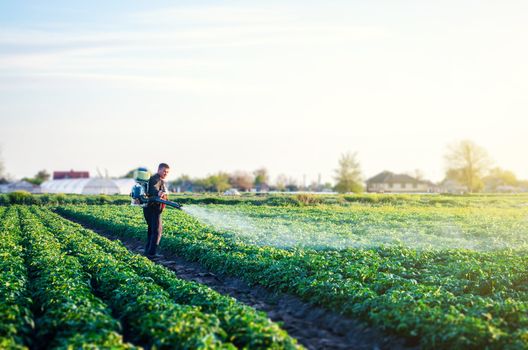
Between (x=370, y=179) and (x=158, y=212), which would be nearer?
(x=158, y=212)

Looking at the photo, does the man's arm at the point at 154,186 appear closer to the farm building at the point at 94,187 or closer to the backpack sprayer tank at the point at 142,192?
the backpack sprayer tank at the point at 142,192

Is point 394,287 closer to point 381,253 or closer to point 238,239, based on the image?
point 381,253

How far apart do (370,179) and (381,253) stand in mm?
110047

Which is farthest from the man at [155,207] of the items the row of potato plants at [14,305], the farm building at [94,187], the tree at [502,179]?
the tree at [502,179]

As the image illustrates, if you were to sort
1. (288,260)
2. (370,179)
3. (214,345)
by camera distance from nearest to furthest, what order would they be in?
(214,345)
(288,260)
(370,179)

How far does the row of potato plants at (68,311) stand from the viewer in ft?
22.6

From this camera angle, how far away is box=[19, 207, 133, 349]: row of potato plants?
6.88 m

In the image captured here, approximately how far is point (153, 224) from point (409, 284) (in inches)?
352

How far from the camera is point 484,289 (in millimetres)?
10359

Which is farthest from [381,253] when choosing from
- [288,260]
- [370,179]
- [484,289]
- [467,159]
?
[370,179]

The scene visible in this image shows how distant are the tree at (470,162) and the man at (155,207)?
88.6 meters

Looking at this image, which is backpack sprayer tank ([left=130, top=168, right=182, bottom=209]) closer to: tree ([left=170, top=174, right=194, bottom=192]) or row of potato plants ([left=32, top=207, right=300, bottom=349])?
row of potato plants ([left=32, top=207, right=300, bottom=349])

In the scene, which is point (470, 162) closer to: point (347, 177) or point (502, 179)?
point (347, 177)

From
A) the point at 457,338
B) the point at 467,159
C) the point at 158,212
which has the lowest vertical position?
the point at 457,338
